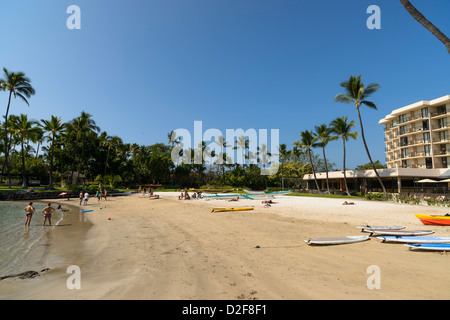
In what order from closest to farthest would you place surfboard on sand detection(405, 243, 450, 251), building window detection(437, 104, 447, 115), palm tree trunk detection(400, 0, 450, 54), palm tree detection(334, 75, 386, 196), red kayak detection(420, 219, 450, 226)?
1. palm tree trunk detection(400, 0, 450, 54)
2. surfboard on sand detection(405, 243, 450, 251)
3. red kayak detection(420, 219, 450, 226)
4. palm tree detection(334, 75, 386, 196)
5. building window detection(437, 104, 447, 115)

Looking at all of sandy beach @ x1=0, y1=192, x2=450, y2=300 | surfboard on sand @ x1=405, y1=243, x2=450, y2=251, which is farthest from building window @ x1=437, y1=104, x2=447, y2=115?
surfboard on sand @ x1=405, y1=243, x2=450, y2=251

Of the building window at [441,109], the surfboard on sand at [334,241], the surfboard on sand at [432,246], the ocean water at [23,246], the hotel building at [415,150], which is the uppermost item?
the building window at [441,109]

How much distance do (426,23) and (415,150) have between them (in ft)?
173

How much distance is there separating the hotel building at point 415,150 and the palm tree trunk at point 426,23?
103 feet

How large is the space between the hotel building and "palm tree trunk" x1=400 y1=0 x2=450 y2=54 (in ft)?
103

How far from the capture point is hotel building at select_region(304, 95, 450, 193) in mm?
34625

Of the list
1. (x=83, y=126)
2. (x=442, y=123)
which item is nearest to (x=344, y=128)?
(x=442, y=123)

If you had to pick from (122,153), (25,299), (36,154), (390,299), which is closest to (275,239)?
(390,299)

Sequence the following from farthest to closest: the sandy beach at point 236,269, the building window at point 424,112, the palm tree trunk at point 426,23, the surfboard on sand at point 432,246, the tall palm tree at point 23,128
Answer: the building window at point 424,112, the tall palm tree at point 23,128, the surfboard on sand at point 432,246, the palm tree trunk at point 426,23, the sandy beach at point 236,269

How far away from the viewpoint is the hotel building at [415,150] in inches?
1363

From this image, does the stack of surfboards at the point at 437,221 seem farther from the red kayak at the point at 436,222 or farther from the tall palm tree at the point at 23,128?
the tall palm tree at the point at 23,128

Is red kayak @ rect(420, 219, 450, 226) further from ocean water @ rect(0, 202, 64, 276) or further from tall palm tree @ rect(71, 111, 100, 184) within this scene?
tall palm tree @ rect(71, 111, 100, 184)

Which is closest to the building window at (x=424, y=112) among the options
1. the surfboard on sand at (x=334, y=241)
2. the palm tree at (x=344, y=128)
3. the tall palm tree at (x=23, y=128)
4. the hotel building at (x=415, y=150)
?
the hotel building at (x=415, y=150)

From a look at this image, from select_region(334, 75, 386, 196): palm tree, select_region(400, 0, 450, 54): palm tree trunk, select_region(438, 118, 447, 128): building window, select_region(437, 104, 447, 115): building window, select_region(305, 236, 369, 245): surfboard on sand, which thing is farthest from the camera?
select_region(437, 104, 447, 115): building window
